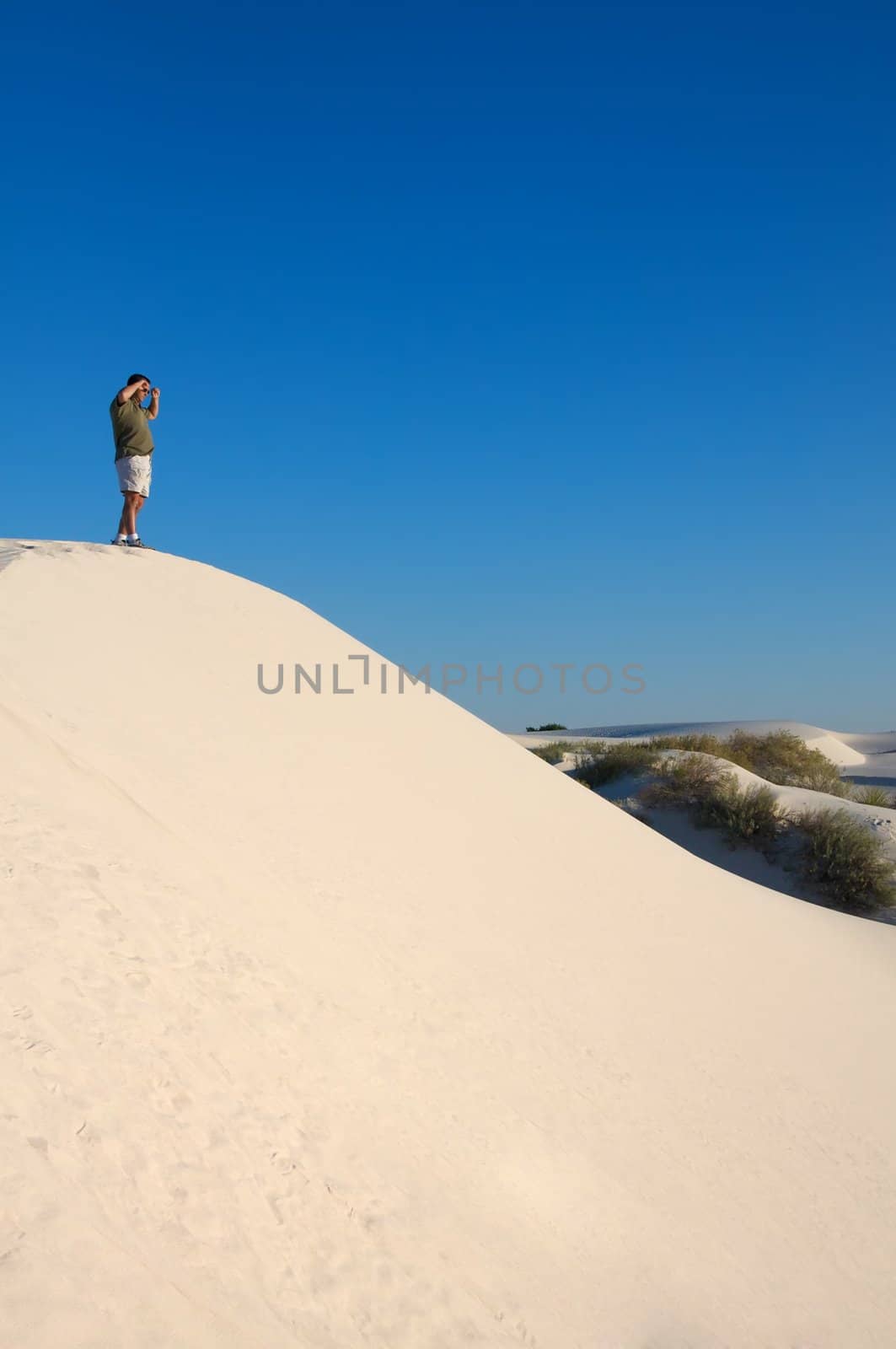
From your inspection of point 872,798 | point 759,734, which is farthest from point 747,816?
point 759,734

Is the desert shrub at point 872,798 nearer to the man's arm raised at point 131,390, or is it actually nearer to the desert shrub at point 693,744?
the desert shrub at point 693,744

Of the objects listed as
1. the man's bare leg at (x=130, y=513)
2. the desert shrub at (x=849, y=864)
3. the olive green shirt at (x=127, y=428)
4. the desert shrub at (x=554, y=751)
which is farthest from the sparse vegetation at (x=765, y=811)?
the olive green shirt at (x=127, y=428)

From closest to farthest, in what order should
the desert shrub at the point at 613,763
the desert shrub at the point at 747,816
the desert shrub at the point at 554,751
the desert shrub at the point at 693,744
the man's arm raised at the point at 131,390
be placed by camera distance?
1. the man's arm raised at the point at 131,390
2. the desert shrub at the point at 747,816
3. the desert shrub at the point at 613,763
4. the desert shrub at the point at 693,744
5. the desert shrub at the point at 554,751

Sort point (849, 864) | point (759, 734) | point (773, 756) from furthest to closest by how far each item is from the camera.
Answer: point (759, 734)
point (773, 756)
point (849, 864)

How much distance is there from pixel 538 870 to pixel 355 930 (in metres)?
1.95

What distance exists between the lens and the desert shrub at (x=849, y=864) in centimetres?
1070

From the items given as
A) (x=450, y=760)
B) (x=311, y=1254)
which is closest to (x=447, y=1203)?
(x=311, y=1254)

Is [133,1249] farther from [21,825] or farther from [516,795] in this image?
[516,795]

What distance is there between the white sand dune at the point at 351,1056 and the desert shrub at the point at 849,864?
472 centimetres

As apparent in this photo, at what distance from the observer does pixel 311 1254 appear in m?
2.32

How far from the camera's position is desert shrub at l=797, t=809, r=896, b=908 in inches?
421

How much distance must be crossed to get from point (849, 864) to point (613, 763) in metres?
5.27

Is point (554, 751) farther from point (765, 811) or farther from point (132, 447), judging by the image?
point (132, 447)

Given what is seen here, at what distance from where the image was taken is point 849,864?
35.6 ft
